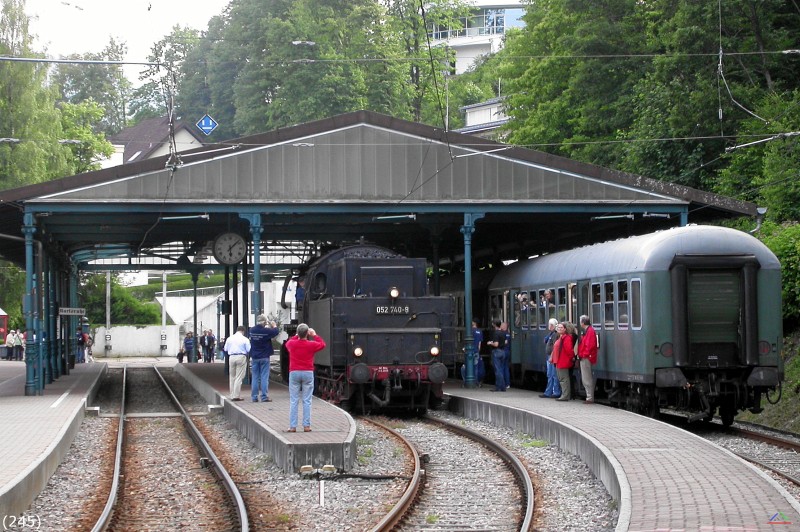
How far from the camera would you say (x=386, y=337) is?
22.2m

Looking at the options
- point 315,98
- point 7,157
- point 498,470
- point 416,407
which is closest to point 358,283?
point 416,407

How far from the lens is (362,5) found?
234 feet

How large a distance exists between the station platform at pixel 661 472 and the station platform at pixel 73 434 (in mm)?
2948

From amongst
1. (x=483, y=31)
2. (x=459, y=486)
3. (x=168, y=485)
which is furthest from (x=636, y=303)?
(x=483, y=31)

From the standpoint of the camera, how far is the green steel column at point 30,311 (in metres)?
26.4

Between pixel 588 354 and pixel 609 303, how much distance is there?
3.12 feet

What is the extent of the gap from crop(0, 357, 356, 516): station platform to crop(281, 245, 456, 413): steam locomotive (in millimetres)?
1071

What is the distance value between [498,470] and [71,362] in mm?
33471

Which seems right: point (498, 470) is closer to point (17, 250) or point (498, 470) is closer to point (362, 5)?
point (17, 250)

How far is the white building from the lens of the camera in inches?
4392

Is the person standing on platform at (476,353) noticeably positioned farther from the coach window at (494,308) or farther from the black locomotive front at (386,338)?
the black locomotive front at (386,338)

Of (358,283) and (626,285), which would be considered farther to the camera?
(358,283)

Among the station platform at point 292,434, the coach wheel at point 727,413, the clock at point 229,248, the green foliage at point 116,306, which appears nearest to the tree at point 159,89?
the green foliage at point 116,306

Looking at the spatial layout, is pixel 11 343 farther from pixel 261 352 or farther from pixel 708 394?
pixel 708 394
